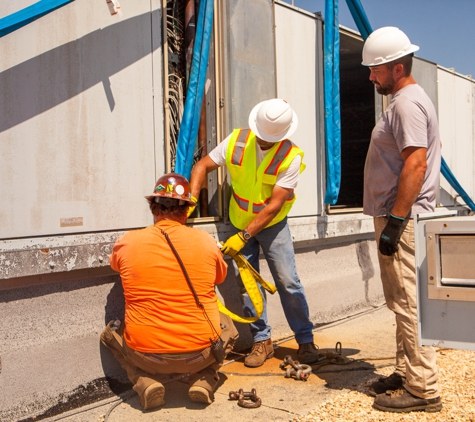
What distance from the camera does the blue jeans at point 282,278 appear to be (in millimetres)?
4684

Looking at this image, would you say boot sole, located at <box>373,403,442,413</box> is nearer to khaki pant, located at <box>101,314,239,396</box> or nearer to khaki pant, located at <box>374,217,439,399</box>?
khaki pant, located at <box>374,217,439,399</box>

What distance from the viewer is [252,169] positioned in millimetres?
4551

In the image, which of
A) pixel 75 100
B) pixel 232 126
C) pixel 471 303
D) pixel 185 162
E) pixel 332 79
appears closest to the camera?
pixel 471 303

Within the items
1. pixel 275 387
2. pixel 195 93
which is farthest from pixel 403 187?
Result: pixel 195 93

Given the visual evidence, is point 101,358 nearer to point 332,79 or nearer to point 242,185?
point 242,185

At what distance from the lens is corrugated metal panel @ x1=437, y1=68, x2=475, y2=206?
8422mm

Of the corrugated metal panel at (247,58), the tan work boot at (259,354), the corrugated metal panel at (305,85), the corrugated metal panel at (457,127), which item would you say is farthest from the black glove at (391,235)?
the corrugated metal panel at (457,127)

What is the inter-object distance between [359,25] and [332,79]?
2.16ft

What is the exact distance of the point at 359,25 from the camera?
616 cm

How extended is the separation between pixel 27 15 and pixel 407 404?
3193 millimetres

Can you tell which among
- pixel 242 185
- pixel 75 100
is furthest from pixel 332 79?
pixel 75 100

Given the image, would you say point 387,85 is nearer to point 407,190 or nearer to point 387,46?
point 387,46

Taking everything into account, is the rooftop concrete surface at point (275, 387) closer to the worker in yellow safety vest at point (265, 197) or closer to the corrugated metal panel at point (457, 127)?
the worker in yellow safety vest at point (265, 197)

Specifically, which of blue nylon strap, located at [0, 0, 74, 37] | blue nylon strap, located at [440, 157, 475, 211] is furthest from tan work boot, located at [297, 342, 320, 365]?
blue nylon strap, located at [440, 157, 475, 211]
